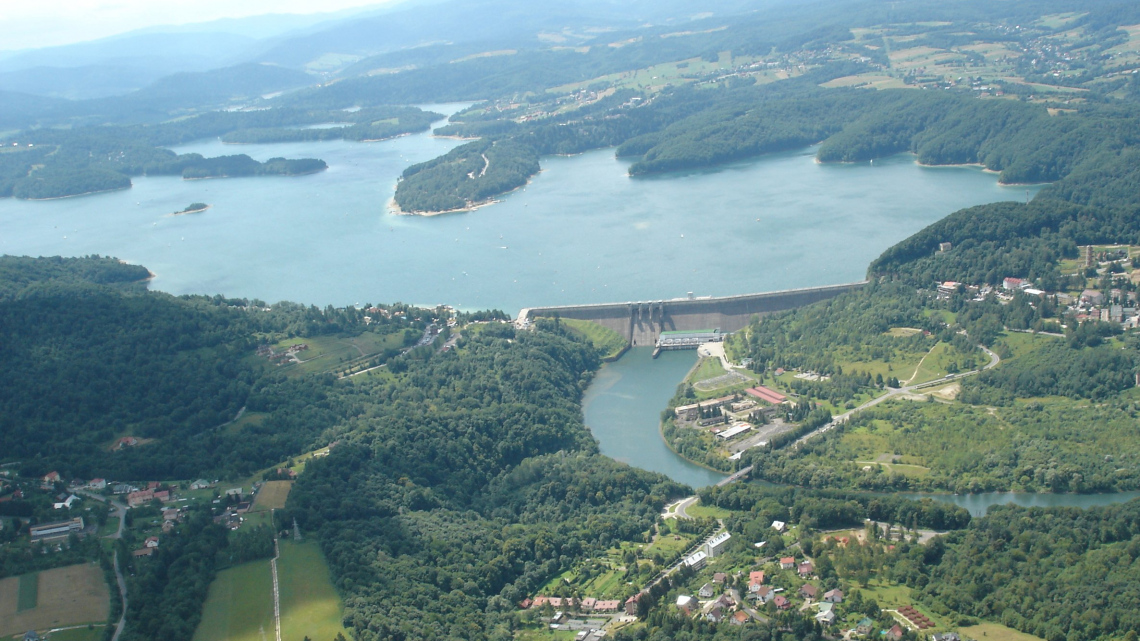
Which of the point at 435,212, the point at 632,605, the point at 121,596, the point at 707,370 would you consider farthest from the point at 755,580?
the point at 435,212

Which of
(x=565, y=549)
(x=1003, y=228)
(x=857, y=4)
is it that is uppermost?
(x=857, y=4)

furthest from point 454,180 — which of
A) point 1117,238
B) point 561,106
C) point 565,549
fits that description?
point 565,549

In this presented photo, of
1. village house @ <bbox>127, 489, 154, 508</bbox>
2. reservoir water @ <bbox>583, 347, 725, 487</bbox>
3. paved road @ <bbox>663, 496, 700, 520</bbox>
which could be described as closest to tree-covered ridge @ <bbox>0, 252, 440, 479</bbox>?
village house @ <bbox>127, 489, 154, 508</bbox>

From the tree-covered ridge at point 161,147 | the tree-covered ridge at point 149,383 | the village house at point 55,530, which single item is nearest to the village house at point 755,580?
the tree-covered ridge at point 149,383

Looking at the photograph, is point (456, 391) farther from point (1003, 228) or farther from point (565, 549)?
point (1003, 228)

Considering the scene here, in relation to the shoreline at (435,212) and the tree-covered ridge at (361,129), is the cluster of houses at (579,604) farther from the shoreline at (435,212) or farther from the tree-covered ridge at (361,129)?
the tree-covered ridge at (361,129)

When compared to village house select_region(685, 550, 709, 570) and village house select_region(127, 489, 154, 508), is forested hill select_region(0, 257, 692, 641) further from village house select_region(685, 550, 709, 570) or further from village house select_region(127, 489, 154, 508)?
village house select_region(685, 550, 709, 570)
